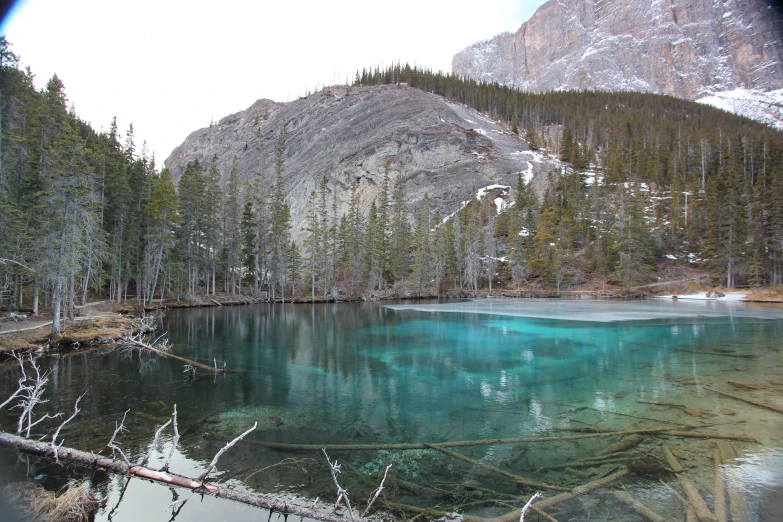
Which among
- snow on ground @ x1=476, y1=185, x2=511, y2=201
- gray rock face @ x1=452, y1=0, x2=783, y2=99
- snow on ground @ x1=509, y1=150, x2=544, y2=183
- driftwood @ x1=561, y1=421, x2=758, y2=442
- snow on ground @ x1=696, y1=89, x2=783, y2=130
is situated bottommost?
driftwood @ x1=561, y1=421, x2=758, y2=442

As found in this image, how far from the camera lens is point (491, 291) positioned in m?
61.4

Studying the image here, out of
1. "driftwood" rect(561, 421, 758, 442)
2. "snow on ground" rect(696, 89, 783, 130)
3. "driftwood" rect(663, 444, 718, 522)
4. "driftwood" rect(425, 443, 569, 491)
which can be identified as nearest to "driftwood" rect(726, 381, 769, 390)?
"driftwood" rect(561, 421, 758, 442)

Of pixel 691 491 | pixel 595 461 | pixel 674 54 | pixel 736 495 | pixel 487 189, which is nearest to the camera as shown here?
pixel 736 495

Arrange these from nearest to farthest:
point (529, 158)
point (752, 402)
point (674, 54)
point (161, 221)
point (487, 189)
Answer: point (752, 402), point (161, 221), point (487, 189), point (529, 158), point (674, 54)

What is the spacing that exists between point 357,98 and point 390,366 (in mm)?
97015

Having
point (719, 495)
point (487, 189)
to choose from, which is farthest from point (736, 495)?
point (487, 189)

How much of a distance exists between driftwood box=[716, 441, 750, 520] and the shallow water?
0.41ft

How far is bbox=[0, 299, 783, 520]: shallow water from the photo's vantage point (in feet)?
21.8

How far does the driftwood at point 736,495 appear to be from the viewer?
5489mm

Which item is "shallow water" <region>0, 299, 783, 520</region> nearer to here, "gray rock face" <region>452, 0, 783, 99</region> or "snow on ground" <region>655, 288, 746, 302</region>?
"snow on ground" <region>655, 288, 746, 302</region>

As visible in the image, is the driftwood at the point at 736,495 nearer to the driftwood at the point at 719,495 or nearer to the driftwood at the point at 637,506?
the driftwood at the point at 719,495

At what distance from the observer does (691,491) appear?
6.08 metres

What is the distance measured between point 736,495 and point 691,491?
0.60 metres

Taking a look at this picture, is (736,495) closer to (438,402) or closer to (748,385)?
(438,402)
